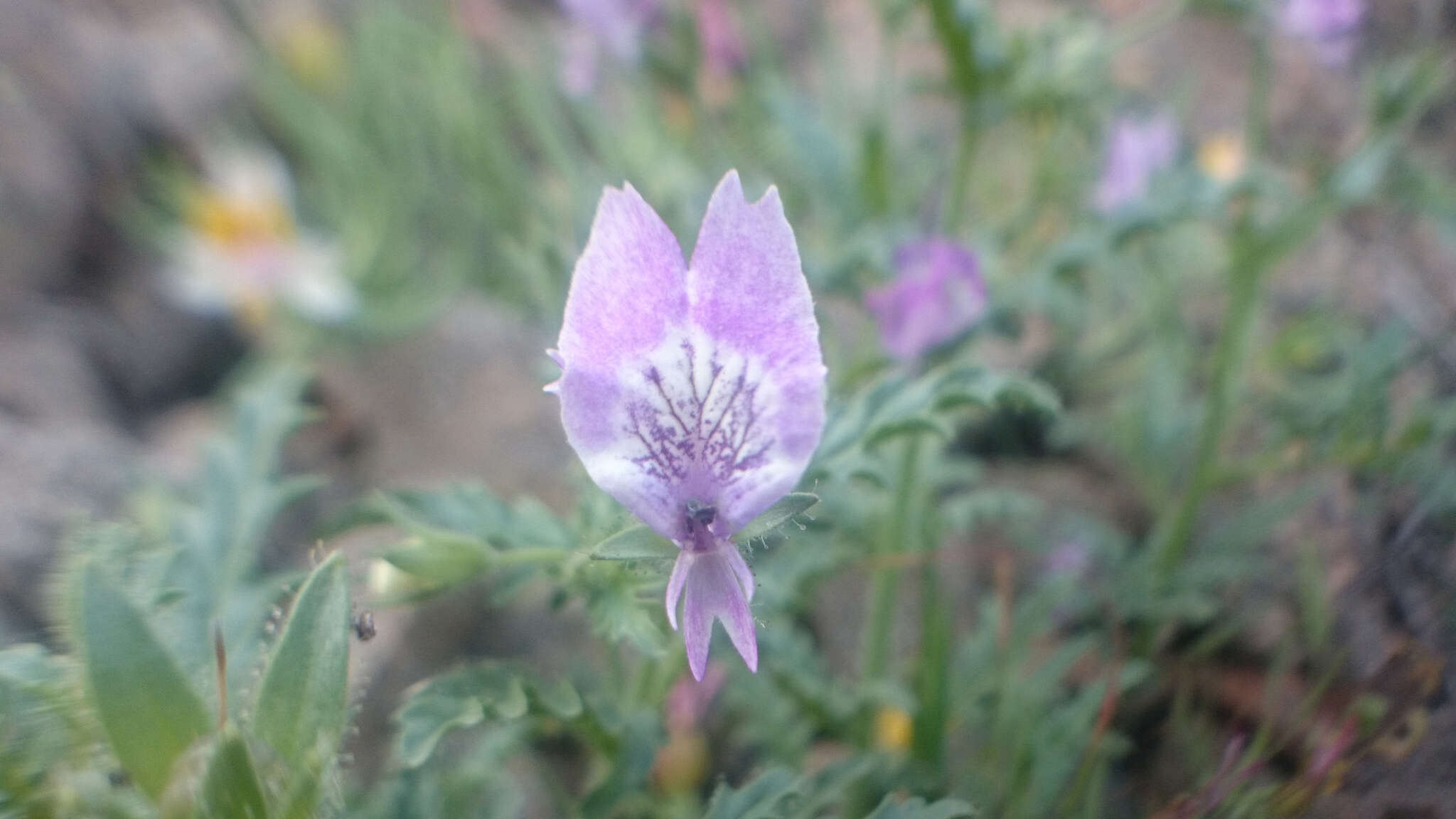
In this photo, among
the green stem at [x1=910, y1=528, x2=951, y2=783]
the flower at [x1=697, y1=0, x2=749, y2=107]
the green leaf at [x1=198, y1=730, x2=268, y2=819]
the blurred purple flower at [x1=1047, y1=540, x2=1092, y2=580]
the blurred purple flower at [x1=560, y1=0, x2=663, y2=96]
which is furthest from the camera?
the flower at [x1=697, y1=0, x2=749, y2=107]

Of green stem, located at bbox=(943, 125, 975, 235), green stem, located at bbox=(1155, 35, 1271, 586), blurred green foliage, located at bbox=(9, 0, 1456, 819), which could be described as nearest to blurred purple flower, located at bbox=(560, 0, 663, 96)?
blurred green foliage, located at bbox=(9, 0, 1456, 819)

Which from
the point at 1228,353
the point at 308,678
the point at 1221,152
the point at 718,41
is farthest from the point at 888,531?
the point at 1221,152

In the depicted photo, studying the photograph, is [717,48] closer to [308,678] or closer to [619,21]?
[619,21]

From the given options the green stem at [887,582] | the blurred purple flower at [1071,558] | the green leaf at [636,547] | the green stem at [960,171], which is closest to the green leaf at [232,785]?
the green leaf at [636,547]

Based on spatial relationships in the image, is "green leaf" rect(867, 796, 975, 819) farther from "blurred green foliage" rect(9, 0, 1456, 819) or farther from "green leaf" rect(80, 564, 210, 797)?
"green leaf" rect(80, 564, 210, 797)

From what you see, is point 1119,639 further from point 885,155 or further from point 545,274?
point 545,274

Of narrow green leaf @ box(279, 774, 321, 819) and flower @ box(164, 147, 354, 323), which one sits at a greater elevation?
flower @ box(164, 147, 354, 323)
